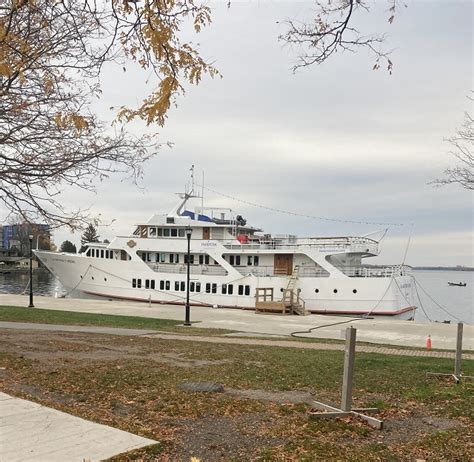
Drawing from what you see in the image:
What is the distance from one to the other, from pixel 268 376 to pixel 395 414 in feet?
8.93

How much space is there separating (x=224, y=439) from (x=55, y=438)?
154cm

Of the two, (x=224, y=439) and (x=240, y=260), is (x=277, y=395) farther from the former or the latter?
(x=240, y=260)

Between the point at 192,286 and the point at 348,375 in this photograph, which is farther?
the point at 192,286

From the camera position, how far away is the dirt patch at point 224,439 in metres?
4.56

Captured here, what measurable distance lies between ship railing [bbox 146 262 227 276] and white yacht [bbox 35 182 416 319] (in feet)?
0.26

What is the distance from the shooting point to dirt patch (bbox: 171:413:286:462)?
4562 mm

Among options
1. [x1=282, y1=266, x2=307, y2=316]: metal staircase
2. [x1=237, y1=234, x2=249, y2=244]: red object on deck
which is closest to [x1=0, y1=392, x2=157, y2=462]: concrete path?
[x1=282, y1=266, x2=307, y2=316]: metal staircase

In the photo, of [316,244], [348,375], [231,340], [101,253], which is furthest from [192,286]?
[348,375]

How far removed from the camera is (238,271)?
40.8m

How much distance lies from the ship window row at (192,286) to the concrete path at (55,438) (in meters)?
34.1

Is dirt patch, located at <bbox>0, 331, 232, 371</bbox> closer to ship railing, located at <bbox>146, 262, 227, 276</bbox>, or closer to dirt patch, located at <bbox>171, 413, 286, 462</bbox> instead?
dirt patch, located at <bbox>171, 413, 286, 462</bbox>

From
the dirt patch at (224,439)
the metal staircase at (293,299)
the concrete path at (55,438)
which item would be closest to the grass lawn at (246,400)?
the dirt patch at (224,439)

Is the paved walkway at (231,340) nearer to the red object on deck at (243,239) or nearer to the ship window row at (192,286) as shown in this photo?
the ship window row at (192,286)

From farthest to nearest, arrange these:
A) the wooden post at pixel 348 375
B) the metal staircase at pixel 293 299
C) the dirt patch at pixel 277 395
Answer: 1. the metal staircase at pixel 293 299
2. the dirt patch at pixel 277 395
3. the wooden post at pixel 348 375
